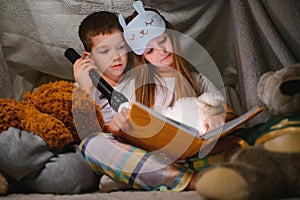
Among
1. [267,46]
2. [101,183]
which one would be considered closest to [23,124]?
[101,183]

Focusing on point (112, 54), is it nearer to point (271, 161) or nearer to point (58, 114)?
point (58, 114)

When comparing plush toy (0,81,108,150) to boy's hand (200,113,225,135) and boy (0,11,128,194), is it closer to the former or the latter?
boy (0,11,128,194)

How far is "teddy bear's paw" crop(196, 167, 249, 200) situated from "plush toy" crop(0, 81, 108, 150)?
34 cm

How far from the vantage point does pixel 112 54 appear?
102 cm

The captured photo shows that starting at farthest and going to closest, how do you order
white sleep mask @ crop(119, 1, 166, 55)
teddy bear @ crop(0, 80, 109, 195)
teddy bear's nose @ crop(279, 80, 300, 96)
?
white sleep mask @ crop(119, 1, 166, 55) < teddy bear @ crop(0, 80, 109, 195) < teddy bear's nose @ crop(279, 80, 300, 96)

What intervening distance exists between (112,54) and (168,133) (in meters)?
0.31

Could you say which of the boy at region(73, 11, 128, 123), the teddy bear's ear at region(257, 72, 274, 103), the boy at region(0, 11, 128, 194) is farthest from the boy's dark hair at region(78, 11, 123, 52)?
the teddy bear's ear at region(257, 72, 274, 103)

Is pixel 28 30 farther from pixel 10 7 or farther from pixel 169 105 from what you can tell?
pixel 169 105

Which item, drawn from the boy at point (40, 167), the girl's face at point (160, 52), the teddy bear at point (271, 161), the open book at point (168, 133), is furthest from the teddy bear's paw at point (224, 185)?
the girl's face at point (160, 52)

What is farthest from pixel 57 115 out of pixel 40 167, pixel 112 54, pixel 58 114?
pixel 112 54

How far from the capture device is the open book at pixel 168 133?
0.76 m

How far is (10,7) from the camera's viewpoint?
44.9 inches

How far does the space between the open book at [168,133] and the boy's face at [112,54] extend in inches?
9.3

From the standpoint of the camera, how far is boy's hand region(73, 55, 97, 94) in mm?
1001
